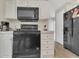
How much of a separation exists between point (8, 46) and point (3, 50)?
0.51 feet

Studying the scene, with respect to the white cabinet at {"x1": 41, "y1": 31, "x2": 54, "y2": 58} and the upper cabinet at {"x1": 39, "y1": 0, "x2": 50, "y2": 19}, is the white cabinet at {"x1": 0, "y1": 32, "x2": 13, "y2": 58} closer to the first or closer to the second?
the white cabinet at {"x1": 41, "y1": 31, "x2": 54, "y2": 58}

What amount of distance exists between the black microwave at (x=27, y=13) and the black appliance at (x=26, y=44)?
460mm

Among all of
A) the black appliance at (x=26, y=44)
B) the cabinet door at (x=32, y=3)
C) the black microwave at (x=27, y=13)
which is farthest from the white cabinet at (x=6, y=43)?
the cabinet door at (x=32, y=3)

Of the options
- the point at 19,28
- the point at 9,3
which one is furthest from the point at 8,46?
the point at 9,3

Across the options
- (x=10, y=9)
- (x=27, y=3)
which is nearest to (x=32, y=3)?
(x=27, y=3)

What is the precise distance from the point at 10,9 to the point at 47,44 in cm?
144

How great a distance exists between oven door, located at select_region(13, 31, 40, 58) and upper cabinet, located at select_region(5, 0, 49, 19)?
0.65 meters

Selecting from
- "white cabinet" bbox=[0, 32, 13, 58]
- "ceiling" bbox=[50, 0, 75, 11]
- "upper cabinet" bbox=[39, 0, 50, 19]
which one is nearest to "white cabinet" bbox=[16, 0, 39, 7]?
"upper cabinet" bbox=[39, 0, 50, 19]

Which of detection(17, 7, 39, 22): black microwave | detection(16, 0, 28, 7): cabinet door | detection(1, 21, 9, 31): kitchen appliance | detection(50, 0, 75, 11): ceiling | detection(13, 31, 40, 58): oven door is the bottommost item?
detection(13, 31, 40, 58): oven door

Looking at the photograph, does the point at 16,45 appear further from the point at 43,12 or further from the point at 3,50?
the point at 43,12

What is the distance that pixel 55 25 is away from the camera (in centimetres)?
426

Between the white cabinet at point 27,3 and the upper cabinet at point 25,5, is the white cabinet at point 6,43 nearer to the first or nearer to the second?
the upper cabinet at point 25,5

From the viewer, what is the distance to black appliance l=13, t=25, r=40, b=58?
3.62 metres

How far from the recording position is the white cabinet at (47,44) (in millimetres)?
3670
